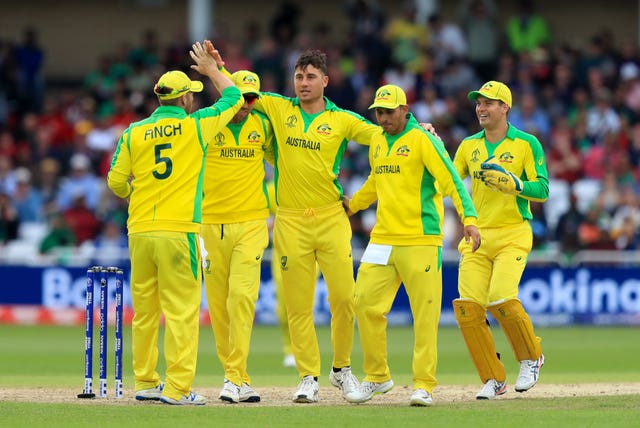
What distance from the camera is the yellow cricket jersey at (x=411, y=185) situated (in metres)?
10.9

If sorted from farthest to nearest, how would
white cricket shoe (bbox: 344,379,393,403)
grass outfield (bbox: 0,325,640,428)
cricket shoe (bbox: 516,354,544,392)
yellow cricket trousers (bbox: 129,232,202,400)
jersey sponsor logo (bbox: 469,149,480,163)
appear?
jersey sponsor logo (bbox: 469,149,480,163) < cricket shoe (bbox: 516,354,544,392) < white cricket shoe (bbox: 344,379,393,403) < yellow cricket trousers (bbox: 129,232,202,400) < grass outfield (bbox: 0,325,640,428)

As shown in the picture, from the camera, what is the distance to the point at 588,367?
15438mm

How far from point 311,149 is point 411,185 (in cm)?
93

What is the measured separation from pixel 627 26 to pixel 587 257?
28.8ft

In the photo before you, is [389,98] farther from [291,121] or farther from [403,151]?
[291,121]

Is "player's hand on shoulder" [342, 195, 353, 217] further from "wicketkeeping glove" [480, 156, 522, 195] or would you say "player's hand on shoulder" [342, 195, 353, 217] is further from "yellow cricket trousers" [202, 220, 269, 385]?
"wicketkeeping glove" [480, 156, 522, 195]

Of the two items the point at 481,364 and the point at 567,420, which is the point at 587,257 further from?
the point at 567,420

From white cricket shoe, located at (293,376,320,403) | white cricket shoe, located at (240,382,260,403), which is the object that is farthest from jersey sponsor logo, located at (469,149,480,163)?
white cricket shoe, located at (240,382,260,403)

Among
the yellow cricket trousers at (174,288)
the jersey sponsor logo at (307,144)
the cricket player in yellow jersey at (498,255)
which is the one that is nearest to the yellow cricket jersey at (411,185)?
the jersey sponsor logo at (307,144)

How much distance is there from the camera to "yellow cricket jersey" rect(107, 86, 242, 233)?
10.7 m

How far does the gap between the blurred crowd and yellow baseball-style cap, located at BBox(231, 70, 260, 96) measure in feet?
33.1

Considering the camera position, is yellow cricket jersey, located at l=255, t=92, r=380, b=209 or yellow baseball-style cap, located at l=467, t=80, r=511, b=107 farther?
yellow baseball-style cap, located at l=467, t=80, r=511, b=107

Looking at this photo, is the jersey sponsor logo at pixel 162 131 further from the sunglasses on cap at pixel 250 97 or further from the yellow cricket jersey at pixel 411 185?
the yellow cricket jersey at pixel 411 185

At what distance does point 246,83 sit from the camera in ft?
37.8
